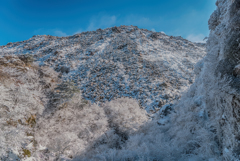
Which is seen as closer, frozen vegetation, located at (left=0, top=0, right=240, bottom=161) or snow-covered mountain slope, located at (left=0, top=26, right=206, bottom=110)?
frozen vegetation, located at (left=0, top=0, right=240, bottom=161)

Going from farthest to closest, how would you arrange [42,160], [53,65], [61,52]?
1. [61,52]
2. [53,65]
3. [42,160]

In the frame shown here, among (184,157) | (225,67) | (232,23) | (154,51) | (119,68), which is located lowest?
(184,157)

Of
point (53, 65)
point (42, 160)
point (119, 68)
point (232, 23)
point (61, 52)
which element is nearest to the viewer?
point (232, 23)

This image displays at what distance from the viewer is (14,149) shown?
21.2 ft

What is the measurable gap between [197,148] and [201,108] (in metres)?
3.55

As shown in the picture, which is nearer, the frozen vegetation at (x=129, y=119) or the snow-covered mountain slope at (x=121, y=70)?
the frozen vegetation at (x=129, y=119)

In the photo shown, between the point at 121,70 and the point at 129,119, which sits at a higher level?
the point at 121,70

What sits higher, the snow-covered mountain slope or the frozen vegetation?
the snow-covered mountain slope

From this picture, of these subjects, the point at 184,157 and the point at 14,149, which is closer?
the point at 184,157

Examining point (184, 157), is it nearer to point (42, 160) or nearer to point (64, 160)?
point (64, 160)

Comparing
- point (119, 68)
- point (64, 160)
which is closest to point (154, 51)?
point (119, 68)

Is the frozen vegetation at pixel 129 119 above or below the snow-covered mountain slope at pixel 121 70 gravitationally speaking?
below

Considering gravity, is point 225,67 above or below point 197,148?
above

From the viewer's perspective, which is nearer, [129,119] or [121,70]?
[129,119]
